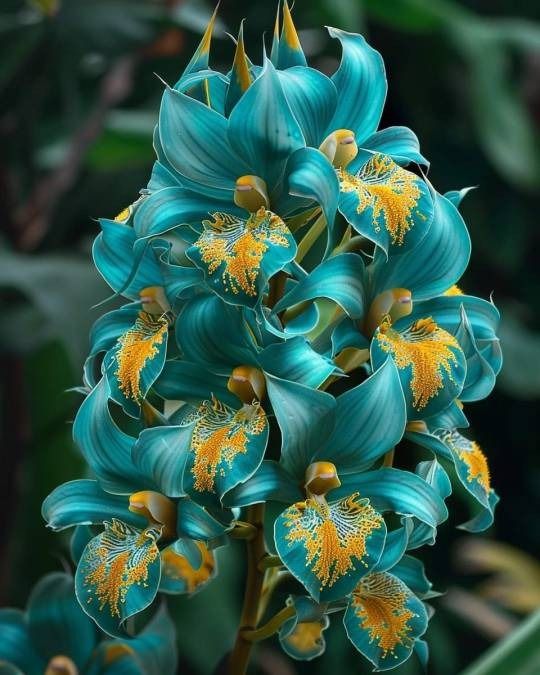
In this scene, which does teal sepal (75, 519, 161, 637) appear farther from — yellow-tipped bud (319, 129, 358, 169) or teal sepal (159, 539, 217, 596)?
yellow-tipped bud (319, 129, 358, 169)

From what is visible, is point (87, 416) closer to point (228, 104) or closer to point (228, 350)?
point (228, 350)

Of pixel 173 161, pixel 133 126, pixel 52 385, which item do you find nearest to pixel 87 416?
pixel 173 161

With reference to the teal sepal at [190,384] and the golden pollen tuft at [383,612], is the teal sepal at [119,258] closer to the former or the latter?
the teal sepal at [190,384]

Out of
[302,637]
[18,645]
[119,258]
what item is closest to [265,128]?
[119,258]

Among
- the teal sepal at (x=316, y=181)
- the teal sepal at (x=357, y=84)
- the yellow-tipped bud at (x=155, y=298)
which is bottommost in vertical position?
the yellow-tipped bud at (x=155, y=298)

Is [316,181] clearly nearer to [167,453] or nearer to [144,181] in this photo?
[167,453]

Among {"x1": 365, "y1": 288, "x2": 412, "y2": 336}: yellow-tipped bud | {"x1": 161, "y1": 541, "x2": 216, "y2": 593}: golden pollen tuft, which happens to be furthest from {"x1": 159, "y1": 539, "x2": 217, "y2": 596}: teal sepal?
{"x1": 365, "y1": 288, "x2": 412, "y2": 336}: yellow-tipped bud

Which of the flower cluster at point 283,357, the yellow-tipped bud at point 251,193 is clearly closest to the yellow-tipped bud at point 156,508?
the flower cluster at point 283,357
